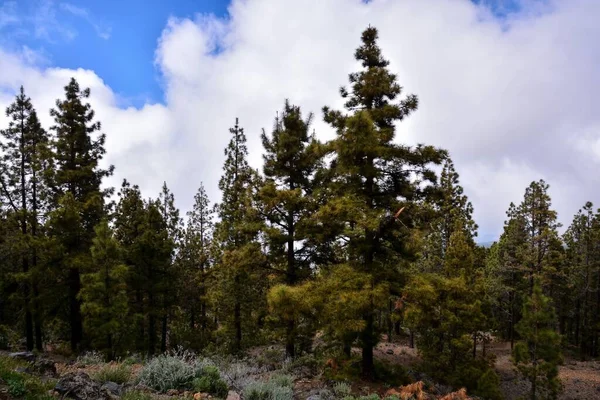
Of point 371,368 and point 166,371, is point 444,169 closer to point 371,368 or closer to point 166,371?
point 371,368

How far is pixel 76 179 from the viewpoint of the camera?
19.8 metres

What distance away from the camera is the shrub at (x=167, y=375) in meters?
8.65

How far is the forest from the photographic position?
12102 millimetres

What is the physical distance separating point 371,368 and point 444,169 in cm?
2474

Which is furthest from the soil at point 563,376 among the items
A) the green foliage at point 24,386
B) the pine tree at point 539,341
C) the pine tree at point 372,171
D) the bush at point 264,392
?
the green foliage at point 24,386

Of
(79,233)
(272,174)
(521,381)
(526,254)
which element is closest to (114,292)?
(79,233)

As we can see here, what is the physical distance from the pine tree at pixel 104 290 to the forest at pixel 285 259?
0.20 feet

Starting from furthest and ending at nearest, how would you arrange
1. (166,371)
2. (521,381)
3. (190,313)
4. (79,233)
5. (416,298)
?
(190,313) → (521,381) → (79,233) → (416,298) → (166,371)

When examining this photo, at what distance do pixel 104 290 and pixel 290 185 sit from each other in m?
9.57

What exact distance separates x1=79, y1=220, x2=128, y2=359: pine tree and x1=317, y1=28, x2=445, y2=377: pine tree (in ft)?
33.8

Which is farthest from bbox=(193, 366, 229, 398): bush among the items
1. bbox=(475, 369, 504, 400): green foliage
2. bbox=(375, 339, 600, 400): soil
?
bbox=(375, 339, 600, 400): soil

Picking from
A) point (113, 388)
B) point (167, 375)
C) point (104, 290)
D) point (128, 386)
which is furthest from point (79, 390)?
point (104, 290)

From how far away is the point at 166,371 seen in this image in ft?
29.2

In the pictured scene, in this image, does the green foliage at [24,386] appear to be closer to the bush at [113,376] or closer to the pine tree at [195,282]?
the bush at [113,376]
